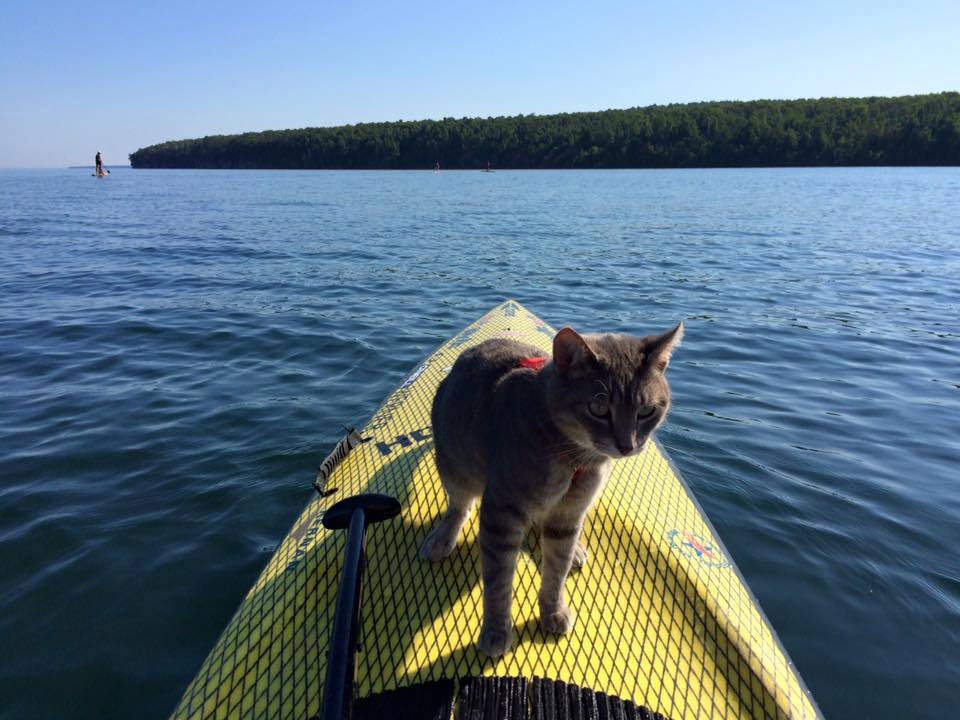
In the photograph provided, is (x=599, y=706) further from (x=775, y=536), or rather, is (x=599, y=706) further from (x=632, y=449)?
(x=775, y=536)

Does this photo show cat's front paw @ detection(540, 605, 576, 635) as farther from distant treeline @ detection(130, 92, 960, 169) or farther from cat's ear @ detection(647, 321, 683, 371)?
distant treeline @ detection(130, 92, 960, 169)

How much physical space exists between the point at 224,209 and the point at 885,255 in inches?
1124

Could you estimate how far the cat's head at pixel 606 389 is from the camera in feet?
7.34

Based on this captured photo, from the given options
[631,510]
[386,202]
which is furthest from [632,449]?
[386,202]

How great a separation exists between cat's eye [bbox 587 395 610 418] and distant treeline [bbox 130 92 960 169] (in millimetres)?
97452

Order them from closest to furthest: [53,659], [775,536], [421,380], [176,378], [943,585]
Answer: [53,659], [943,585], [775,536], [421,380], [176,378]

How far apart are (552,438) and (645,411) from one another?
0.40 m

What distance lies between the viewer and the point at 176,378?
7.49m

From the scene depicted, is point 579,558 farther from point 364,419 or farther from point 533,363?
point 364,419

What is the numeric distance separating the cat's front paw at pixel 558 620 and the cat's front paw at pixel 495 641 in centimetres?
24

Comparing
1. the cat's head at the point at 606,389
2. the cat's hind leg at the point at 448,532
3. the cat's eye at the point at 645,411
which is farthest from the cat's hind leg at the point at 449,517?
the cat's eye at the point at 645,411

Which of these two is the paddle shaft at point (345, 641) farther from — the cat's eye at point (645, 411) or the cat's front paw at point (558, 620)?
the cat's eye at point (645, 411)

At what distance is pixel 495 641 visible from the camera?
255 centimetres

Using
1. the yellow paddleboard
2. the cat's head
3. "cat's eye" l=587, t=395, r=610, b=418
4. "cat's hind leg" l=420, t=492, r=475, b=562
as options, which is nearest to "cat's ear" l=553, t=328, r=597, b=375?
the cat's head
